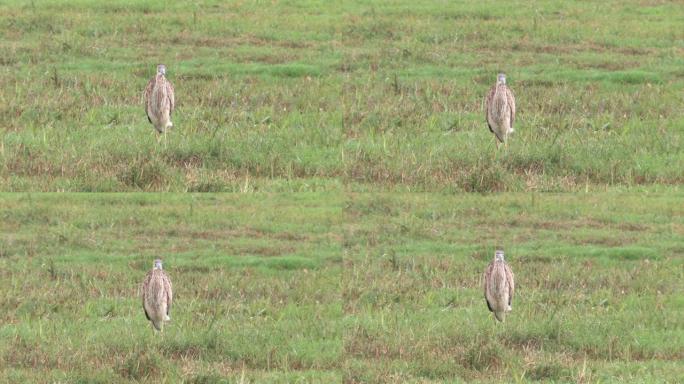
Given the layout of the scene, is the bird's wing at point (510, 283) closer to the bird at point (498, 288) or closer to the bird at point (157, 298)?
the bird at point (498, 288)

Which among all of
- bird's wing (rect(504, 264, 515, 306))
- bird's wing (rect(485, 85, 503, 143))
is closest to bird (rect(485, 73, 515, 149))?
bird's wing (rect(485, 85, 503, 143))

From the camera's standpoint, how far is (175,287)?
51.4 ft

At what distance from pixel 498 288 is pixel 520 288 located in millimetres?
1257

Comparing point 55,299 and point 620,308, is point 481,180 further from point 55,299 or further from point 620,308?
point 55,299

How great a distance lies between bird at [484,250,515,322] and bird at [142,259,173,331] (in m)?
3.10

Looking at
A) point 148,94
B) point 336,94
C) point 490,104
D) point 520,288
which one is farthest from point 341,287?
point 336,94

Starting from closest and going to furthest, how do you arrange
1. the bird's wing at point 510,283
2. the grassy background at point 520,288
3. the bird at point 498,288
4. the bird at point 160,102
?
the grassy background at point 520,288
the bird at point 498,288
the bird's wing at point 510,283
the bird at point 160,102

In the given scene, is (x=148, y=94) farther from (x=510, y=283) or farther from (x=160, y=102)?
(x=510, y=283)

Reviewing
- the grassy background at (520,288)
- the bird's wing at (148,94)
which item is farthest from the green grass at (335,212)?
the bird's wing at (148,94)

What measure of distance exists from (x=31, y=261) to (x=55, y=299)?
4.98 ft

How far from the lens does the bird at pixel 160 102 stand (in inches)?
605

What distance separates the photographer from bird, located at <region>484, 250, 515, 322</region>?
47.7 feet

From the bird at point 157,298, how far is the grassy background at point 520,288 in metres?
1.76

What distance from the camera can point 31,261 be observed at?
16891mm
